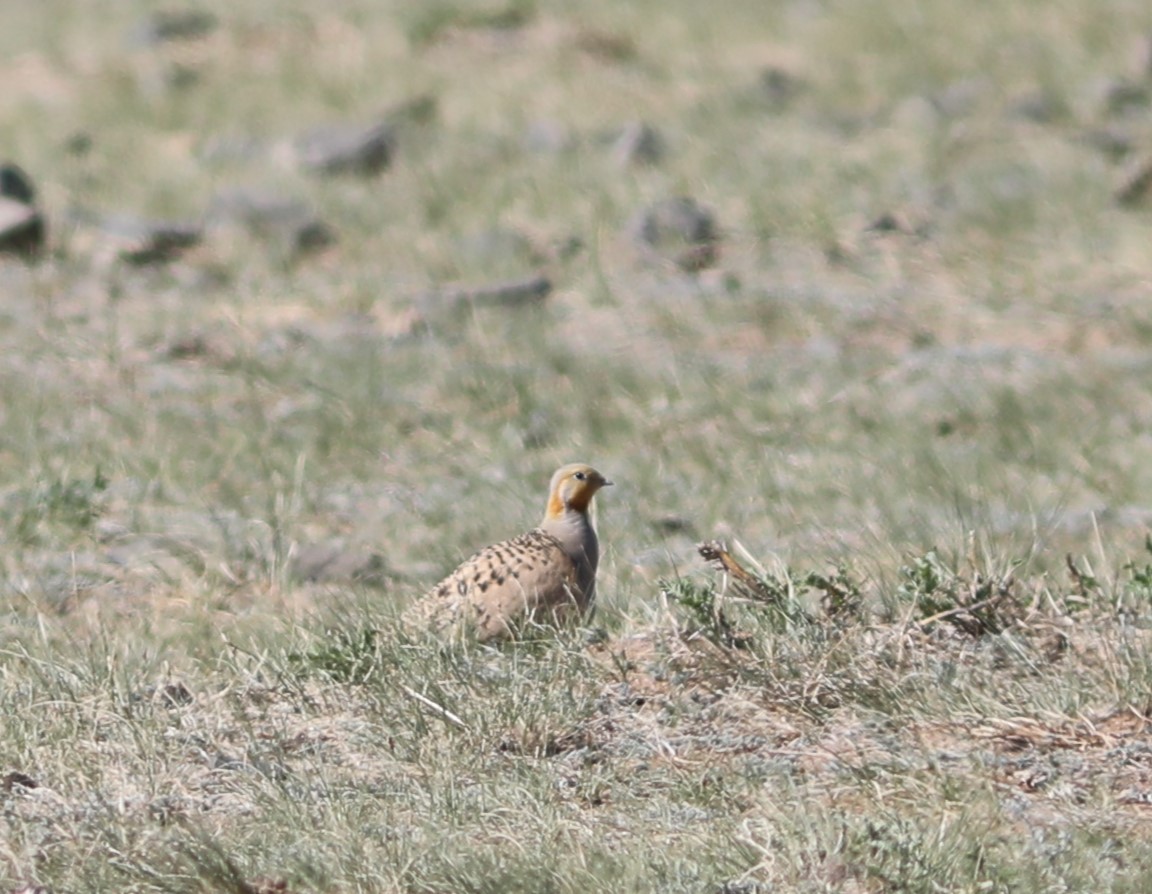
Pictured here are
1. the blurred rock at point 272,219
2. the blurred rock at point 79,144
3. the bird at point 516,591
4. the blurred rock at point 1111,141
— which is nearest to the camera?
the bird at point 516,591

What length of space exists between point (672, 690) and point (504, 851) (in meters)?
0.99

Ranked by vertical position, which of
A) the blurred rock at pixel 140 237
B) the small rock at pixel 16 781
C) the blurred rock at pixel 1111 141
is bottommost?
the blurred rock at pixel 140 237

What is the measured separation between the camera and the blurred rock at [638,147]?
12711 millimetres

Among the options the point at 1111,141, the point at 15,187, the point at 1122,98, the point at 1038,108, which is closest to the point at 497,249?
the point at 15,187

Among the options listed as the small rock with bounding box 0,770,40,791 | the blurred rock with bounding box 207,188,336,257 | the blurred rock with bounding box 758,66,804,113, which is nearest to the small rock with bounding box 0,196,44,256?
the blurred rock with bounding box 207,188,336,257

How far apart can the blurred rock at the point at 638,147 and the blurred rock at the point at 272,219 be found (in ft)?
6.21

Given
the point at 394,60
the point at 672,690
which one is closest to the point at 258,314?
the point at 394,60

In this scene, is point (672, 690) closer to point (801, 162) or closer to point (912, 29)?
point (801, 162)

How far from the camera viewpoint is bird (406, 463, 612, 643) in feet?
18.3

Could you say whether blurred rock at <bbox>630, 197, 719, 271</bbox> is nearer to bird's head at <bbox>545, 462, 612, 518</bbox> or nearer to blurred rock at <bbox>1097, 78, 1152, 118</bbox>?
blurred rock at <bbox>1097, 78, 1152, 118</bbox>

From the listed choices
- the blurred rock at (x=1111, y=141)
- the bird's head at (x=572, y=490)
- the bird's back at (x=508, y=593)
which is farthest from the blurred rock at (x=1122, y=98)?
the bird's back at (x=508, y=593)

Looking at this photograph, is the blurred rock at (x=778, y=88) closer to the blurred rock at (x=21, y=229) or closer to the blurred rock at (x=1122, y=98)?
the blurred rock at (x=1122, y=98)

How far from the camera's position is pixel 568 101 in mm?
13992

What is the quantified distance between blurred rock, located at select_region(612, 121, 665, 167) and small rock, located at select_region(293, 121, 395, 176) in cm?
139
